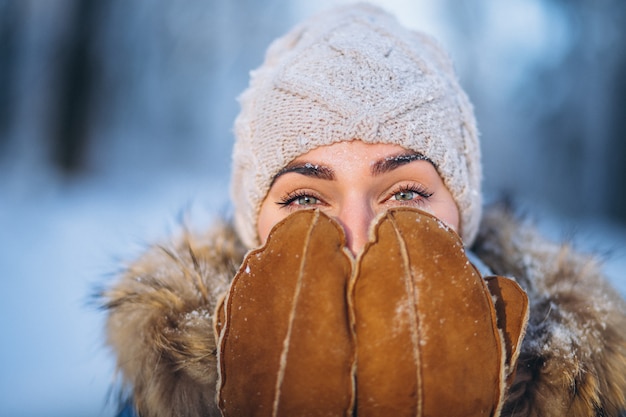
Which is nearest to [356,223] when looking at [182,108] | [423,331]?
[423,331]

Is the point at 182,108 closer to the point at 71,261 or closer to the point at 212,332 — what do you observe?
the point at 71,261

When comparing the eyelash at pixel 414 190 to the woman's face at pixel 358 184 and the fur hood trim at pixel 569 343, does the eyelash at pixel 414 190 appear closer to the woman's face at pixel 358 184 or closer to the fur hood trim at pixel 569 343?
the woman's face at pixel 358 184

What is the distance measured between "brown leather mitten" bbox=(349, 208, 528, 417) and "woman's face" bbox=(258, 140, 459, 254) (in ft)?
0.52

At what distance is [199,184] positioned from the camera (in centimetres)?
590

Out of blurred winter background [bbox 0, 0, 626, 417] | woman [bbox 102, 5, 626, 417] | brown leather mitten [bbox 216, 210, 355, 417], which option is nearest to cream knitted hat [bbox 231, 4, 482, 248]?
woman [bbox 102, 5, 626, 417]

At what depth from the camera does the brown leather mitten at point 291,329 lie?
2.01ft

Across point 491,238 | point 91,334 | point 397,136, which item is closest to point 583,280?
point 491,238

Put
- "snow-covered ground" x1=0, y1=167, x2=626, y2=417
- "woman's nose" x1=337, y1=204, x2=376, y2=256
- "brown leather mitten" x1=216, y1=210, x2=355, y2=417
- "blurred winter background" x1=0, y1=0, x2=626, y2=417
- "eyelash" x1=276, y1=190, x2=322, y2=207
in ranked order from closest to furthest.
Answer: "brown leather mitten" x1=216, y1=210, x2=355, y2=417
"woman's nose" x1=337, y1=204, x2=376, y2=256
"eyelash" x1=276, y1=190, x2=322, y2=207
"snow-covered ground" x1=0, y1=167, x2=626, y2=417
"blurred winter background" x1=0, y1=0, x2=626, y2=417

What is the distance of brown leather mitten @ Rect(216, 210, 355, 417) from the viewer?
2.01 feet

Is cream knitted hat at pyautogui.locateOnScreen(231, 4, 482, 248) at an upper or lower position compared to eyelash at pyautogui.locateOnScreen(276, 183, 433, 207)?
upper

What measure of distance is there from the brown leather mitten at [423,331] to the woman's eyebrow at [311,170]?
9.4 inches

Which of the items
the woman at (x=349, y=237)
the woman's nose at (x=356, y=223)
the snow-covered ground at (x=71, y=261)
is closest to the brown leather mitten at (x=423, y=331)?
the woman at (x=349, y=237)

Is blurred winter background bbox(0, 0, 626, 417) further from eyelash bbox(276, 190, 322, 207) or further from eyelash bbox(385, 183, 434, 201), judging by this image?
eyelash bbox(385, 183, 434, 201)

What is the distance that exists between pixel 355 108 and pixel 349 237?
0.89 ft
